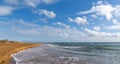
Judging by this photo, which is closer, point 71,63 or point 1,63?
point 1,63

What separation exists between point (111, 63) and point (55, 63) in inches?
339

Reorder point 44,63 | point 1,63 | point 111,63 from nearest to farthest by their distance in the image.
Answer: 1. point 1,63
2. point 44,63
3. point 111,63

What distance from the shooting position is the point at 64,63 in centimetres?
2325

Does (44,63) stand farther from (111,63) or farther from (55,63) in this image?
(111,63)

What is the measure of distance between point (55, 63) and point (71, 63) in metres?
2.34

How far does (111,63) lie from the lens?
25.1 metres

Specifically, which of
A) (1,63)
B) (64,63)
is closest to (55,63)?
(64,63)

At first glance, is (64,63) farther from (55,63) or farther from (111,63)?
(111,63)

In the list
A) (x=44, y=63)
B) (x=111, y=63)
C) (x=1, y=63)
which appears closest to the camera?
(x=1, y=63)

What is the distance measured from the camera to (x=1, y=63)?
18.2 metres

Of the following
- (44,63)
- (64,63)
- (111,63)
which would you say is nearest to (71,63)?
(64,63)

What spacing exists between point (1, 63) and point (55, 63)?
735cm

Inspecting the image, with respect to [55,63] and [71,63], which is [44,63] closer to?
[55,63]

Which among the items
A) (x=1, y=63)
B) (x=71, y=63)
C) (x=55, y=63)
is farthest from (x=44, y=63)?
(x=1, y=63)
